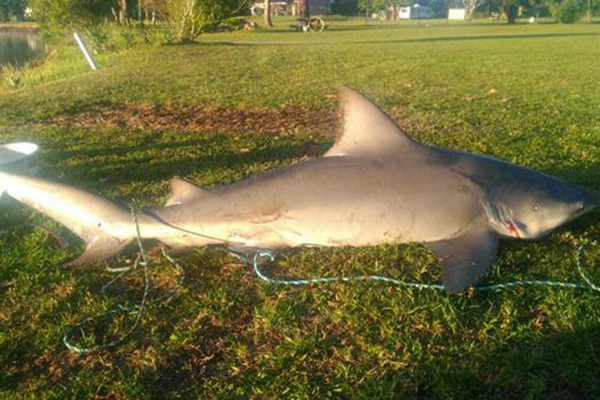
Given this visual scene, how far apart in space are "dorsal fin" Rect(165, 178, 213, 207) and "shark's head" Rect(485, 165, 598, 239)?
1.76m

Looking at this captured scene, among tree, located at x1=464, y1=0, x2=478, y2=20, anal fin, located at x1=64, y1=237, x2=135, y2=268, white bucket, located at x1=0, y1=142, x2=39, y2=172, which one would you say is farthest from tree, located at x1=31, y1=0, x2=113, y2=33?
tree, located at x1=464, y1=0, x2=478, y2=20

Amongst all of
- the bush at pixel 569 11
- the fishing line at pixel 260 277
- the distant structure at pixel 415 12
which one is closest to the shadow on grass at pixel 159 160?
the fishing line at pixel 260 277

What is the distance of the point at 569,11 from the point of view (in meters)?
56.1

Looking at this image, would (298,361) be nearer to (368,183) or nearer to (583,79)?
(368,183)

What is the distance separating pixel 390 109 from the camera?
28.6 ft

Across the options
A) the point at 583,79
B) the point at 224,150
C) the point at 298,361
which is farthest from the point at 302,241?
the point at 583,79

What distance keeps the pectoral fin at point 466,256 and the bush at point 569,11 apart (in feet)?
197

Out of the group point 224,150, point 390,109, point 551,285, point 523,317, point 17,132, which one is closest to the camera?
point 523,317

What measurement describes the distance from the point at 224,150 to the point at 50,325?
3.59 m

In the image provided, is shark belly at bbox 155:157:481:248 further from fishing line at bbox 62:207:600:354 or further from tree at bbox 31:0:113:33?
tree at bbox 31:0:113:33

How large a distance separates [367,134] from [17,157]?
2512 mm

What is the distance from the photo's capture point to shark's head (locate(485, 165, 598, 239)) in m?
3.47

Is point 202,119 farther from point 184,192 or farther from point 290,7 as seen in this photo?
point 290,7

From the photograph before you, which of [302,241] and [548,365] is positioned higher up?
[302,241]
